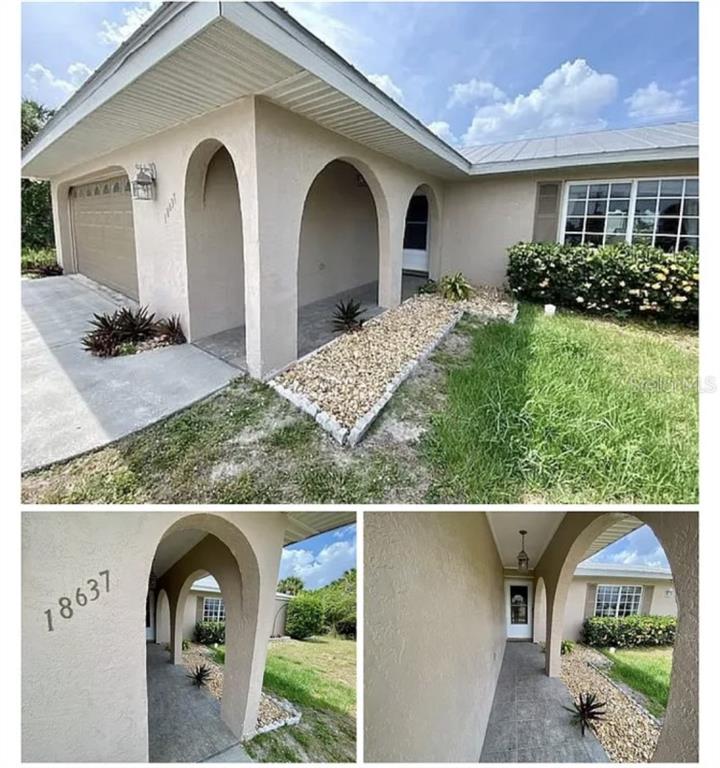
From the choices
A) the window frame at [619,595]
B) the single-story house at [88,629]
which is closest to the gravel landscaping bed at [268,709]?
the single-story house at [88,629]

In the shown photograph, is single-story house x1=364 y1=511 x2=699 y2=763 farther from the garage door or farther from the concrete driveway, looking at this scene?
the garage door

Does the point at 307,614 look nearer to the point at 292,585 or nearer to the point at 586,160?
the point at 292,585

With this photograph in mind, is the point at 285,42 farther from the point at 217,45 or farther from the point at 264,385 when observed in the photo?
the point at 264,385

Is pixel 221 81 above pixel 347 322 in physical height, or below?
above

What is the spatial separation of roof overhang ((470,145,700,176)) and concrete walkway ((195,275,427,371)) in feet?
8.85

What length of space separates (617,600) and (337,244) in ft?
37.0

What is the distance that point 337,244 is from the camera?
9.11 metres

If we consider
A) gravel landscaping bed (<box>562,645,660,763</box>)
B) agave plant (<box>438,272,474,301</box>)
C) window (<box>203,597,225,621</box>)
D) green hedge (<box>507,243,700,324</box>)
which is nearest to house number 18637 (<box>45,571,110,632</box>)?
gravel landscaping bed (<box>562,645,660,763</box>)

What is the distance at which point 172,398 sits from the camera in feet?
14.2

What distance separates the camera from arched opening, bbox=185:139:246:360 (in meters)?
5.47

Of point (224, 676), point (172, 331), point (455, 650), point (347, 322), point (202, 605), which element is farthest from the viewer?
point (202, 605)

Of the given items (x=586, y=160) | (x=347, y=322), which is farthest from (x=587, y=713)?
(x=586, y=160)

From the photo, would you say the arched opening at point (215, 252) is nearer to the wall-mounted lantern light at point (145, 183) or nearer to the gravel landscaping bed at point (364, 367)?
the wall-mounted lantern light at point (145, 183)
